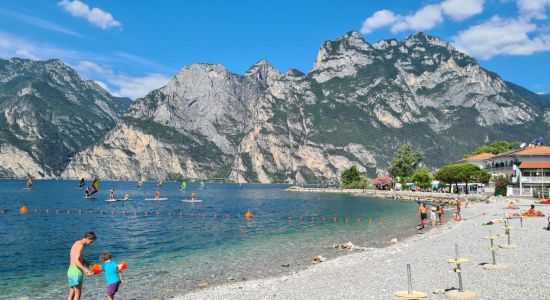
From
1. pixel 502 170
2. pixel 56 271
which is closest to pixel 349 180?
pixel 502 170

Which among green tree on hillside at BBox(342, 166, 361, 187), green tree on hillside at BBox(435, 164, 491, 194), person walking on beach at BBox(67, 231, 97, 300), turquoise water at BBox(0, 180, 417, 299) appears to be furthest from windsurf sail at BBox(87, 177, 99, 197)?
green tree on hillside at BBox(342, 166, 361, 187)

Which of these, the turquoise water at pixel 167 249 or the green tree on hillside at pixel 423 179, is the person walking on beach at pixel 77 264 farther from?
the green tree on hillside at pixel 423 179

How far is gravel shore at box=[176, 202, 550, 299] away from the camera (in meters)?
16.6

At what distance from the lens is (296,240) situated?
39625mm

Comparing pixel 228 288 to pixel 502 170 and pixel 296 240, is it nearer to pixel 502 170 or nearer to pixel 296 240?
pixel 296 240

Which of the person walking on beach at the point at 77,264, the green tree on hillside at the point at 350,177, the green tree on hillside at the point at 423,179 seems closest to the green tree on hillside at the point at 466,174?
the green tree on hillside at the point at 423,179

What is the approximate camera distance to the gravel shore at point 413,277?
655 inches

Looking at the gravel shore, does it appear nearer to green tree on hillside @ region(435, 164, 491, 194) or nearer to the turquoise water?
the turquoise water

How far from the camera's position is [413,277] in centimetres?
1952

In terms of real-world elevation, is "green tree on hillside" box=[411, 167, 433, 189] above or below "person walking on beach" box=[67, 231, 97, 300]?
above

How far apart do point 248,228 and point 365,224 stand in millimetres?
14744

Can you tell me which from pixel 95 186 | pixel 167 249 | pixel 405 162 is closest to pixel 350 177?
pixel 405 162

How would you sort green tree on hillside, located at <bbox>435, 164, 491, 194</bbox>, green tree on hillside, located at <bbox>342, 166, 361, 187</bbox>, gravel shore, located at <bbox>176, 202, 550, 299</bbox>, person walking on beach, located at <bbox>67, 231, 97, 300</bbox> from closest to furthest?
1. person walking on beach, located at <bbox>67, 231, 97, 300</bbox>
2. gravel shore, located at <bbox>176, 202, 550, 299</bbox>
3. green tree on hillside, located at <bbox>435, 164, 491, 194</bbox>
4. green tree on hillside, located at <bbox>342, 166, 361, 187</bbox>

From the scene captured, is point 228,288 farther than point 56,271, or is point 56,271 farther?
point 56,271
